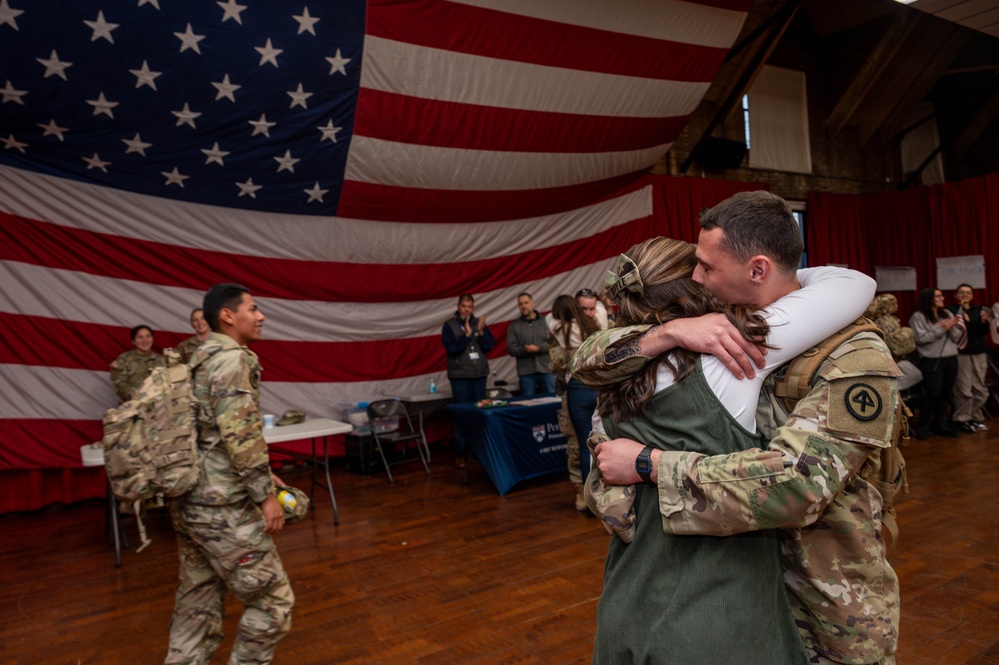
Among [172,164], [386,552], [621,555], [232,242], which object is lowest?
[386,552]

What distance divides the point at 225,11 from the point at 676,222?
615 cm

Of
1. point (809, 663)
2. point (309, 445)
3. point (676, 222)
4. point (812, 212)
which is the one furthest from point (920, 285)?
point (809, 663)

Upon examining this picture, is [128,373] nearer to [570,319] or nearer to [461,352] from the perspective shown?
[461,352]

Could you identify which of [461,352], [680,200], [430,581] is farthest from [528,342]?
A: [680,200]

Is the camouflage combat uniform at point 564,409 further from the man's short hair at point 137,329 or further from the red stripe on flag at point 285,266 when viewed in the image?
the man's short hair at point 137,329

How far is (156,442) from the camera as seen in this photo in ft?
6.80

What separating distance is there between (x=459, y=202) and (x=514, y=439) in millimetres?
2400

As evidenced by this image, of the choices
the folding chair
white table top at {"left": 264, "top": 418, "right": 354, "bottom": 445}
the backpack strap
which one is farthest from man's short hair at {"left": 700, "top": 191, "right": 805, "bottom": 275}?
the folding chair

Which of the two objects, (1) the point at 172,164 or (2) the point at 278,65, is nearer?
(2) the point at 278,65

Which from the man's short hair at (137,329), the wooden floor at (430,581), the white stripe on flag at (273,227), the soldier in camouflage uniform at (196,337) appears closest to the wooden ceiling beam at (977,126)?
the white stripe on flag at (273,227)

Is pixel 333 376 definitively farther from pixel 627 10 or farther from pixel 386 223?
pixel 627 10

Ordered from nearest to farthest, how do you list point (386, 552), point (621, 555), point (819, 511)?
1. point (819, 511)
2. point (621, 555)
3. point (386, 552)

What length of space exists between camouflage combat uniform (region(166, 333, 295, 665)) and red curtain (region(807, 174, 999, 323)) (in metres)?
10.1

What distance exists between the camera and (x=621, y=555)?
1.08 meters
